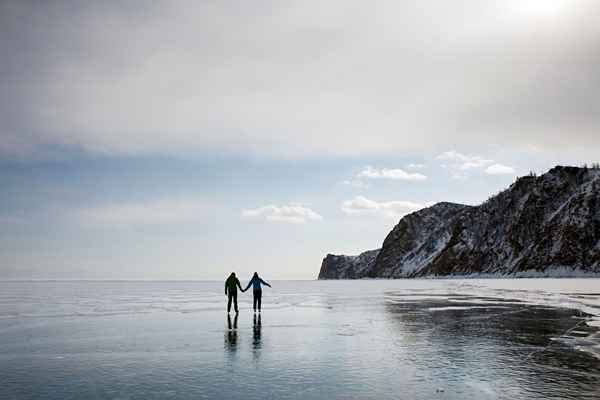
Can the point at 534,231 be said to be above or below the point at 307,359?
above

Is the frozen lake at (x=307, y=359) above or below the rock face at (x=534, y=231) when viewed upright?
below

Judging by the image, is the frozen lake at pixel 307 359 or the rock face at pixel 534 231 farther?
the rock face at pixel 534 231

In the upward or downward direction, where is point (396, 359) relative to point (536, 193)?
downward

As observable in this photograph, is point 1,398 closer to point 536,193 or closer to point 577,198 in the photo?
point 577,198

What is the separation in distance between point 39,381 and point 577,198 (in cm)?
16179

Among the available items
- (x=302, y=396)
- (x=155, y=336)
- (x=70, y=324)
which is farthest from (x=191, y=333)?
(x=302, y=396)

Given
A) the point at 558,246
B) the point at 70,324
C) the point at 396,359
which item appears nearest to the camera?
the point at 396,359

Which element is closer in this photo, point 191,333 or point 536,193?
point 191,333

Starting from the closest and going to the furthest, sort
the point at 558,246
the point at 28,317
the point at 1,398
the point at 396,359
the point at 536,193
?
the point at 1,398
the point at 396,359
the point at 28,317
the point at 558,246
the point at 536,193

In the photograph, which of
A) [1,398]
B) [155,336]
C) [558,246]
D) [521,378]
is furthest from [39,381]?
[558,246]

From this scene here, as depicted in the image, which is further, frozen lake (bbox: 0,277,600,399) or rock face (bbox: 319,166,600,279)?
rock face (bbox: 319,166,600,279)

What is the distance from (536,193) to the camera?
160250mm

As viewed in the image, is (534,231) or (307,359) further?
(534,231)

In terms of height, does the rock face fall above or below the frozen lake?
above
